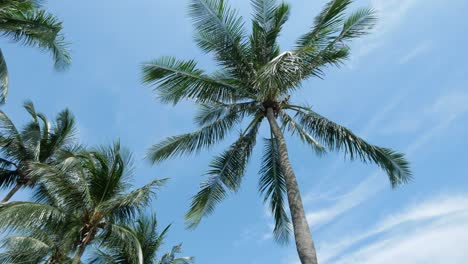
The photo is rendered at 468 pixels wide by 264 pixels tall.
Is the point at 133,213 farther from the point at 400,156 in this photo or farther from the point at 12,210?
the point at 400,156

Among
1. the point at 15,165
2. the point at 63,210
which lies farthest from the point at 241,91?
the point at 15,165

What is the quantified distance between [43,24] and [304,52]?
7.79 meters

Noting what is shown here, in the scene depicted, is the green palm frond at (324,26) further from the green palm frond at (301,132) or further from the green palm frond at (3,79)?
the green palm frond at (3,79)

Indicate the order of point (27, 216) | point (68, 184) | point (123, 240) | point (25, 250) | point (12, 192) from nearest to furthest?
point (27, 216) < point (68, 184) < point (123, 240) < point (25, 250) < point (12, 192)

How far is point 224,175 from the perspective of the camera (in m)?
12.8

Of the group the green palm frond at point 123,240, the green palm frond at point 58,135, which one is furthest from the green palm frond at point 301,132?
the green palm frond at point 58,135

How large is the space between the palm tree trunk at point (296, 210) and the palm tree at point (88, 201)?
14.4 ft

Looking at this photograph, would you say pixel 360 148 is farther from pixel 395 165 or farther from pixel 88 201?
pixel 88 201

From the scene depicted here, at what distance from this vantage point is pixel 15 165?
18109mm

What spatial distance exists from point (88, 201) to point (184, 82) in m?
4.66

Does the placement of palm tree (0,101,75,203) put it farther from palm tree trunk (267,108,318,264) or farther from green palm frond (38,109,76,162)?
palm tree trunk (267,108,318,264)

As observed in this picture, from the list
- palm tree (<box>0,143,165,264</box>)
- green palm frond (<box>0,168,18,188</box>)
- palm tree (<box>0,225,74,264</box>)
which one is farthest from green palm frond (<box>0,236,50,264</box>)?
green palm frond (<box>0,168,18,188</box>)

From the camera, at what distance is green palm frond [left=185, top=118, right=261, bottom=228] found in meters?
12.6

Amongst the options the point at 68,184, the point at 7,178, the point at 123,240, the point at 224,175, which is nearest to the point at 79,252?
the point at 123,240
